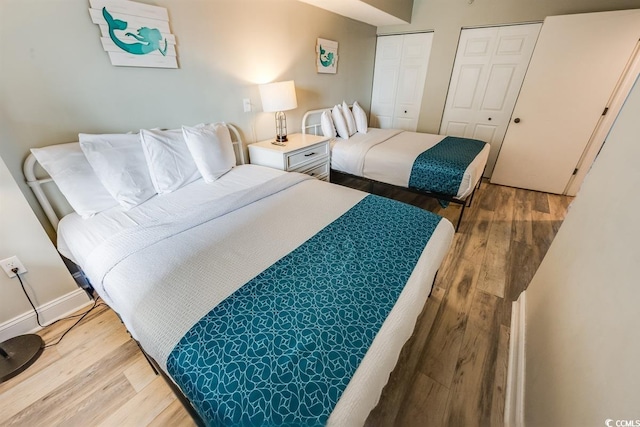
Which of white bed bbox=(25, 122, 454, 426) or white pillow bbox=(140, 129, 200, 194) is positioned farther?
white pillow bbox=(140, 129, 200, 194)

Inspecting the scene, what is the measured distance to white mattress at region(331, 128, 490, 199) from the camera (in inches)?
97.0

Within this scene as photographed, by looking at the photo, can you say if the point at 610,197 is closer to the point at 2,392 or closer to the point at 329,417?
the point at 329,417

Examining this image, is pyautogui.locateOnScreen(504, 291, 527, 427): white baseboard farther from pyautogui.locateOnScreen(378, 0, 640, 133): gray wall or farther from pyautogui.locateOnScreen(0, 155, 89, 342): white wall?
pyautogui.locateOnScreen(378, 0, 640, 133): gray wall

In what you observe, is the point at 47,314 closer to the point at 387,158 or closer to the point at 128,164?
the point at 128,164

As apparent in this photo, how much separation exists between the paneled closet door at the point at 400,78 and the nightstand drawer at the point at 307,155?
212 centimetres

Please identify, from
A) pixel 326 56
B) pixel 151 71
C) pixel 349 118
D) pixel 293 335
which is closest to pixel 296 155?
pixel 151 71

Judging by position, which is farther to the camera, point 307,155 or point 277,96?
point 307,155

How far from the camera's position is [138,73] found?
1706mm

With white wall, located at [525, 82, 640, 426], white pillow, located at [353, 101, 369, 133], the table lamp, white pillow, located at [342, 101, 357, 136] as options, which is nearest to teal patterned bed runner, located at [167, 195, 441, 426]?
white wall, located at [525, 82, 640, 426]

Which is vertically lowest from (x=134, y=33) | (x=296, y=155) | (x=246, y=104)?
(x=296, y=155)

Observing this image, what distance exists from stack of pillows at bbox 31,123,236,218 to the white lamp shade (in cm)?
69

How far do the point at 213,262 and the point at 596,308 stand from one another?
1.40 meters

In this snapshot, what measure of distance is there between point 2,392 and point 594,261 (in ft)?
8.80

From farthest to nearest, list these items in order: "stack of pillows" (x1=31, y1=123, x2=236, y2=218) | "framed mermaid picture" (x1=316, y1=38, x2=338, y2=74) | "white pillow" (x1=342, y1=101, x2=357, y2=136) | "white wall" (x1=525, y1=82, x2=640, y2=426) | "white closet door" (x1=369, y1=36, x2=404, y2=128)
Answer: "white closet door" (x1=369, y1=36, x2=404, y2=128), "white pillow" (x1=342, y1=101, x2=357, y2=136), "framed mermaid picture" (x1=316, y1=38, x2=338, y2=74), "stack of pillows" (x1=31, y1=123, x2=236, y2=218), "white wall" (x1=525, y1=82, x2=640, y2=426)
